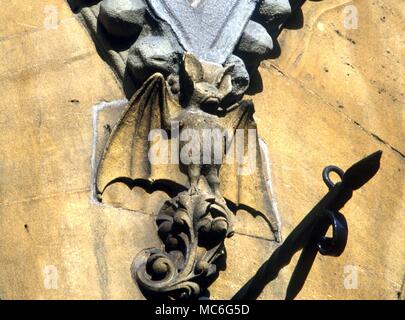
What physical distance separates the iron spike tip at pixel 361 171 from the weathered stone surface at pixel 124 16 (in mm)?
1117

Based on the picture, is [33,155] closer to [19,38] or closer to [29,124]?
[29,124]

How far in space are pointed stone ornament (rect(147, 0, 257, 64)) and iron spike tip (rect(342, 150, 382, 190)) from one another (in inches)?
35.2

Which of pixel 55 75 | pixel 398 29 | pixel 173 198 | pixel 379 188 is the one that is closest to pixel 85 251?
pixel 173 198

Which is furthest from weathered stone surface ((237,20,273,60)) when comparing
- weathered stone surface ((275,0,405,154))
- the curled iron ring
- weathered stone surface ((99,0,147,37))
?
the curled iron ring

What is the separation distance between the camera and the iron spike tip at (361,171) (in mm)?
5160

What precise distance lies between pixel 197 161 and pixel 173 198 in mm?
143

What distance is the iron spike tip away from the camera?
16.9 ft

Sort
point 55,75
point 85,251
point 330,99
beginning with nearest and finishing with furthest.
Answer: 1. point 85,251
2. point 55,75
3. point 330,99

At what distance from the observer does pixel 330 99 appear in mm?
6426

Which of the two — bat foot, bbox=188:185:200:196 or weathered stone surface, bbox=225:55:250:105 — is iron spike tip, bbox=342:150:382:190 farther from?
weathered stone surface, bbox=225:55:250:105

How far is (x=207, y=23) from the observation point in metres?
6.11

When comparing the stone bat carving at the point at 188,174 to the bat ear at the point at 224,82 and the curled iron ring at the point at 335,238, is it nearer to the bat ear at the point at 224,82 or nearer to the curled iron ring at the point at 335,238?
the bat ear at the point at 224,82

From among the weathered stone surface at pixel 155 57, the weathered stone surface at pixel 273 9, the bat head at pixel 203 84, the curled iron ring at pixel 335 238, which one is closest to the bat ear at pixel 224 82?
the bat head at pixel 203 84

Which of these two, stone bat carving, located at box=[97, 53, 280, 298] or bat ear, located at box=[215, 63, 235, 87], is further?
bat ear, located at box=[215, 63, 235, 87]
